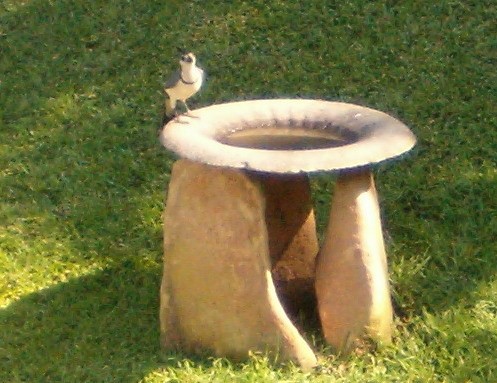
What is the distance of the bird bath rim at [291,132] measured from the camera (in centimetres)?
434

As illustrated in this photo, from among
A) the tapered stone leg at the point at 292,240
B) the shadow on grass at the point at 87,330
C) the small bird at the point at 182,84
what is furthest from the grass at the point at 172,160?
the small bird at the point at 182,84

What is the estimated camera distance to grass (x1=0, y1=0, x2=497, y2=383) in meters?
4.90

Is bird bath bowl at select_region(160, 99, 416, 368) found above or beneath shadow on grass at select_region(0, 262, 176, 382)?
above

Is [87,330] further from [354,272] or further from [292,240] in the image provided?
[354,272]

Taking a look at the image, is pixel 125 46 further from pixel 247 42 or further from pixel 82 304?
pixel 82 304

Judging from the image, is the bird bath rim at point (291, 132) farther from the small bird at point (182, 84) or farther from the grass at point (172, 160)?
the grass at point (172, 160)

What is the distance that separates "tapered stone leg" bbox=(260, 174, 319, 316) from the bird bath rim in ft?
1.28

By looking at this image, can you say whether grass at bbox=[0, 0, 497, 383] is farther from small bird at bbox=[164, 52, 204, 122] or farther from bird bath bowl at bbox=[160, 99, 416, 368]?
small bird at bbox=[164, 52, 204, 122]

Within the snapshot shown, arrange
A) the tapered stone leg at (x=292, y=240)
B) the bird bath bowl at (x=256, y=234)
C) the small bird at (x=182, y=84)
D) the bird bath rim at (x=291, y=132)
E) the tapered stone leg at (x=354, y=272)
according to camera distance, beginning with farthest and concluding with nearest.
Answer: the tapered stone leg at (x=292, y=240), the small bird at (x=182, y=84), the tapered stone leg at (x=354, y=272), the bird bath bowl at (x=256, y=234), the bird bath rim at (x=291, y=132)

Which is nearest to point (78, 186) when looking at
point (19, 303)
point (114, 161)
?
point (114, 161)

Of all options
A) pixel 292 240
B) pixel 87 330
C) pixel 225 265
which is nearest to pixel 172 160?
pixel 292 240

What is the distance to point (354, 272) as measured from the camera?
4.73 meters

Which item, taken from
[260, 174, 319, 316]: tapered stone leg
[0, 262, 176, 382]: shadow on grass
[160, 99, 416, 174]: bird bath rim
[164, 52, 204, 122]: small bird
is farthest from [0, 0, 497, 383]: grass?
[164, 52, 204, 122]: small bird

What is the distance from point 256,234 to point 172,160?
2318 mm
